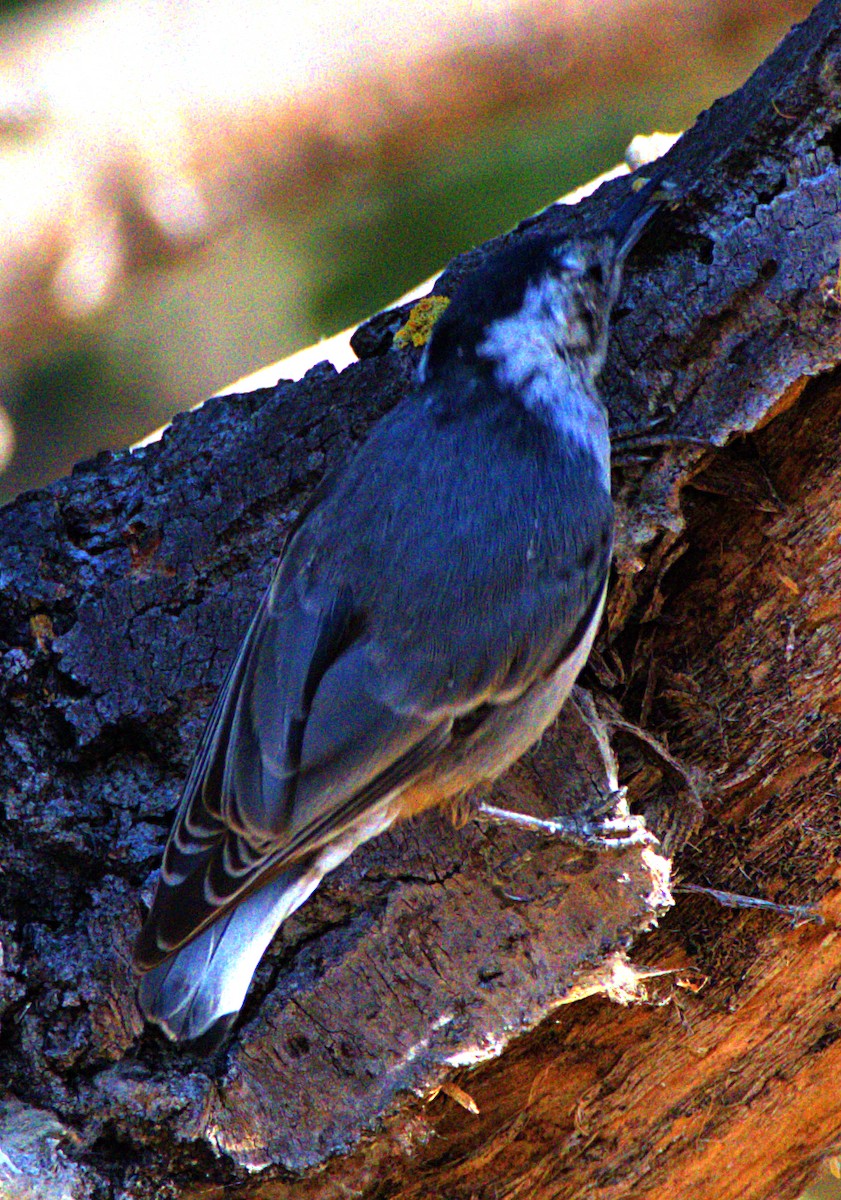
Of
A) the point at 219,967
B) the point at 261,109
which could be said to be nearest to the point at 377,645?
the point at 219,967

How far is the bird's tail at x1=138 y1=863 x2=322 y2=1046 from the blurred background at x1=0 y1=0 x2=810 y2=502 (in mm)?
2037

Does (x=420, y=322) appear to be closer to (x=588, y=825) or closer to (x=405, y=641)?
(x=405, y=641)

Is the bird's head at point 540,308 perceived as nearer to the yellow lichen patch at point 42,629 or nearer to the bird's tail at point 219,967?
the yellow lichen patch at point 42,629

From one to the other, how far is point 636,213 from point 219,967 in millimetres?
1307

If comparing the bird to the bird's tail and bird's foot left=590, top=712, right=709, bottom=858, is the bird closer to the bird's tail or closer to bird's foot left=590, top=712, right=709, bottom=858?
the bird's tail

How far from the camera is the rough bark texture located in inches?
71.2

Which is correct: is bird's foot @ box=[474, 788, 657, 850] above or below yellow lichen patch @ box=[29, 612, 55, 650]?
below

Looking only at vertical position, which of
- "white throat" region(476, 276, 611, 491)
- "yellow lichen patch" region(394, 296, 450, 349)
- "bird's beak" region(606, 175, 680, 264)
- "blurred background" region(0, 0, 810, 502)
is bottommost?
"white throat" region(476, 276, 611, 491)

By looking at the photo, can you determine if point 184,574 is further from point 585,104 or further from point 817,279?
point 585,104

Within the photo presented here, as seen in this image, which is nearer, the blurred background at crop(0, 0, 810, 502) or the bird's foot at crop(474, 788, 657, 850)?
the bird's foot at crop(474, 788, 657, 850)

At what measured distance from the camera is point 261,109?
3291mm

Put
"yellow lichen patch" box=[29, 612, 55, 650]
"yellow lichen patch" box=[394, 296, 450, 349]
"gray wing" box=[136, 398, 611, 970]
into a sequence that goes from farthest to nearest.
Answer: "yellow lichen patch" box=[394, 296, 450, 349]
"yellow lichen patch" box=[29, 612, 55, 650]
"gray wing" box=[136, 398, 611, 970]

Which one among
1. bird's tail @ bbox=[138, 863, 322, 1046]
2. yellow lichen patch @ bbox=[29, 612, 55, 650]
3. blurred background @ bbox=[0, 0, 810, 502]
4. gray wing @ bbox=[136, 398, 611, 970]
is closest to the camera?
bird's tail @ bbox=[138, 863, 322, 1046]

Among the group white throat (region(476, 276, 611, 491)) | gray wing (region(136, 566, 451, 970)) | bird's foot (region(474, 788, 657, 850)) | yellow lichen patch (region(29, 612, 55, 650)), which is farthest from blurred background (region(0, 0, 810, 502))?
bird's foot (region(474, 788, 657, 850))
